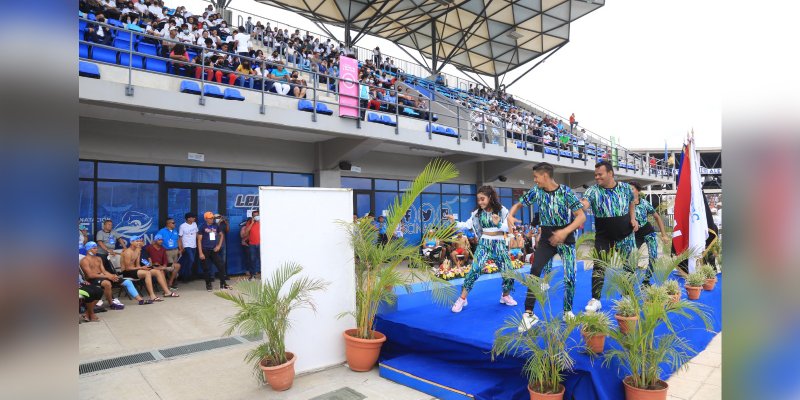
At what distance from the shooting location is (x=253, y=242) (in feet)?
32.6

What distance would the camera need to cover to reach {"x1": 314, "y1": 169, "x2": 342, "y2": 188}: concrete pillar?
11.5 meters

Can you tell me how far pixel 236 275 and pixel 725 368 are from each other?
10970 mm

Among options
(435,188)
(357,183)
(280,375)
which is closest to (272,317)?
(280,375)

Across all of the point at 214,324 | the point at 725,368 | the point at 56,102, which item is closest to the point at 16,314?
the point at 56,102

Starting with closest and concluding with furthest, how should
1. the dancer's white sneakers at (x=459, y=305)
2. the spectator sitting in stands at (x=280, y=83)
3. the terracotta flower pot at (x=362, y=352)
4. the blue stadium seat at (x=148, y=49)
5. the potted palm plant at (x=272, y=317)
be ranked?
the potted palm plant at (x=272, y=317) → the terracotta flower pot at (x=362, y=352) → the dancer's white sneakers at (x=459, y=305) → the blue stadium seat at (x=148, y=49) → the spectator sitting in stands at (x=280, y=83)

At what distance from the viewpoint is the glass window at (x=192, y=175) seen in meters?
9.54

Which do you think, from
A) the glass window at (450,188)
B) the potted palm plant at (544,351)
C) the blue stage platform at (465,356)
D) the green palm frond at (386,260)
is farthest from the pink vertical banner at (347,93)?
the potted palm plant at (544,351)

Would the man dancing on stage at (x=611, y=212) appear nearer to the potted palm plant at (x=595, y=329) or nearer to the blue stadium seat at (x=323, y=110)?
the potted palm plant at (x=595, y=329)

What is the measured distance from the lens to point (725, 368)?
628 mm

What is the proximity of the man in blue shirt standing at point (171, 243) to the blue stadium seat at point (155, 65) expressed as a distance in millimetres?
2996

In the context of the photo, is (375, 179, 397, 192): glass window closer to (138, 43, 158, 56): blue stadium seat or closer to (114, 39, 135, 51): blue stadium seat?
(138, 43, 158, 56): blue stadium seat

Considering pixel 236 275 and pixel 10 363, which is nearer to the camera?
pixel 10 363

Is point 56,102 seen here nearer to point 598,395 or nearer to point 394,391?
point 598,395

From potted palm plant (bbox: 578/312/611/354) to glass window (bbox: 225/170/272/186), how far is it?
895cm
